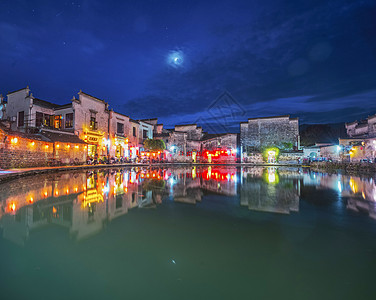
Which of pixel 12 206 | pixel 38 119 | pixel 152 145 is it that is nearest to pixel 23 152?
pixel 38 119

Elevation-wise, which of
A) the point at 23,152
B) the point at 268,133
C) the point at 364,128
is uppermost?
the point at 268,133

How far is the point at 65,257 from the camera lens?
280 cm

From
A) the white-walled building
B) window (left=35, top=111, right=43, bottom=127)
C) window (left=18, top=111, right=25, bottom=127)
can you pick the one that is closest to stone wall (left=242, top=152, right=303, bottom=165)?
the white-walled building

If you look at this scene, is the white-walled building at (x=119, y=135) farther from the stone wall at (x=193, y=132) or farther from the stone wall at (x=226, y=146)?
the stone wall at (x=226, y=146)

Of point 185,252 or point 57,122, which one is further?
point 57,122

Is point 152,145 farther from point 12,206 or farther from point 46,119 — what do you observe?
point 12,206

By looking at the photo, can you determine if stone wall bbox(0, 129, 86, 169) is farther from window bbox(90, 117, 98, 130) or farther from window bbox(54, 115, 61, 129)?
window bbox(54, 115, 61, 129)

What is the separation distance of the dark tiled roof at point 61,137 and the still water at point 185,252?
15350 mm

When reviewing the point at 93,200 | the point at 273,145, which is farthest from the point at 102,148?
the point at 273,145

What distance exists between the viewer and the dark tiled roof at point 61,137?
18.2 meters

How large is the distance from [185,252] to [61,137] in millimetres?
21153

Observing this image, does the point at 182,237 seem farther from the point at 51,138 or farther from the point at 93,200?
the point at 51,138

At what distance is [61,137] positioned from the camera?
19594 millimetres

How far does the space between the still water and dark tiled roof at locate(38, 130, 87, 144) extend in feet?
50.4
